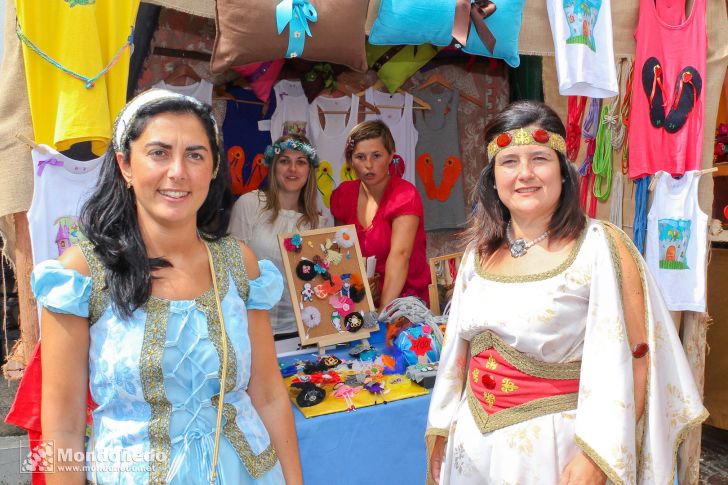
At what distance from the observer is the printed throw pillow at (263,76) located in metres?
4.69

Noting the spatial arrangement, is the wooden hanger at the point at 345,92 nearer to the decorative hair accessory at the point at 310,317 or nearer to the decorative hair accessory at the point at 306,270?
the decorative hair accessory at the point at 306,270

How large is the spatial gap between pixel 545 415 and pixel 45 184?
2147 millimetres

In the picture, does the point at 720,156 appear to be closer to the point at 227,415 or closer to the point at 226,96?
the point at 226,96

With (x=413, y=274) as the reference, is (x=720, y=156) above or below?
above

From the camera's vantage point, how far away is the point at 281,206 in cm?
355

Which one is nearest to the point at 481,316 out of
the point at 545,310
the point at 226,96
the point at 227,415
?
the point at 545,310

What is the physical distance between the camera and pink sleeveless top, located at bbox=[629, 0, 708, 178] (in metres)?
3.38

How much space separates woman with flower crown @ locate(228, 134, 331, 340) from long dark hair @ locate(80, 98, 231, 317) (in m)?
1.81

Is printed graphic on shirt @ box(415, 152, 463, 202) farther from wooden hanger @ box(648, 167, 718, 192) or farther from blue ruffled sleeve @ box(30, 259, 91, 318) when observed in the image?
blue ruffled sleeve @ box(30, 259, 91, 318)

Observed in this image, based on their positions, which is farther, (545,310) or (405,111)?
(405,111)

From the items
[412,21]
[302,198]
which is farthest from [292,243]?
[412,21]

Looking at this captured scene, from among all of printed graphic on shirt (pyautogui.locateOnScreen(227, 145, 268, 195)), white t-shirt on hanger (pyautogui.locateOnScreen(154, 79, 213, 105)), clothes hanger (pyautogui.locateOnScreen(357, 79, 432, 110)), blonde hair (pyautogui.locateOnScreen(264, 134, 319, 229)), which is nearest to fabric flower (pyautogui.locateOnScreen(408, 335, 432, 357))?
blonde hair (pyautogui.locateOnScreen(264, 134, 319, 229))

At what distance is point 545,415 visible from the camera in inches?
69.1

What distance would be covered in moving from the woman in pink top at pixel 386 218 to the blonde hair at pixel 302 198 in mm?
342
